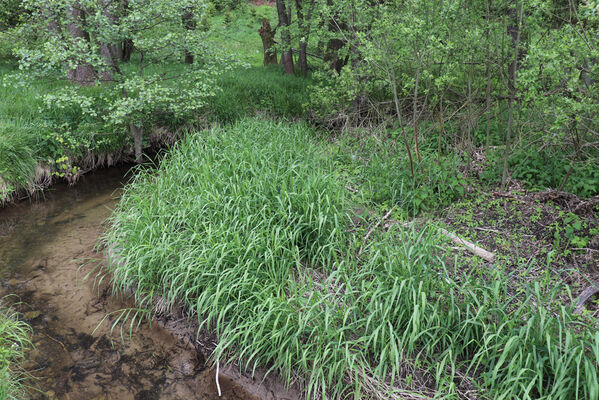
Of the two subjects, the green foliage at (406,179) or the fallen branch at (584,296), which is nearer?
the fallen branch at (584,296)

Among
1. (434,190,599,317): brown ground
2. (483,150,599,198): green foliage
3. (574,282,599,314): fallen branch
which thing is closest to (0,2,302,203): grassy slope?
(483,150,599,198): green foliage

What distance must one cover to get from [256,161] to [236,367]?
2.67 metres

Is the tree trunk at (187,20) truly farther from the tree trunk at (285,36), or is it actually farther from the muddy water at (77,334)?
the muddy water at (77,334)

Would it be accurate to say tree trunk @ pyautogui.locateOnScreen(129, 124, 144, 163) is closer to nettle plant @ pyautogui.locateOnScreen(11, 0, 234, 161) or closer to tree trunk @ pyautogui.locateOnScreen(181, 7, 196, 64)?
nettle plant @ pyautogui.locateOnScreen(11, 0, 234, 161)

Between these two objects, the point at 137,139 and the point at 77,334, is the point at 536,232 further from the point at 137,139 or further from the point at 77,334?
the point at 137,139

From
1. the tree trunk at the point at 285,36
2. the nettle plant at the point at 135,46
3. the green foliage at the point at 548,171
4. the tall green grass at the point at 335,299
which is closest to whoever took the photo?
the tall green grass at the point at 335,299

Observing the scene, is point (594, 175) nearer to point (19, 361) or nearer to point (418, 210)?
point (418, 210)

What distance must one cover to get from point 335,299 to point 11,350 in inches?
110

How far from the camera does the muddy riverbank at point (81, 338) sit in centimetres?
337

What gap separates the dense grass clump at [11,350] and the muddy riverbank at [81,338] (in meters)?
0.09

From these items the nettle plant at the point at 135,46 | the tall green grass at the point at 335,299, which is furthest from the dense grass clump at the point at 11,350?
the nettle plant at the point at 135,46

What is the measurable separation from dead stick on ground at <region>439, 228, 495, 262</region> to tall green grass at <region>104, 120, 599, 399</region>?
0.75 ft

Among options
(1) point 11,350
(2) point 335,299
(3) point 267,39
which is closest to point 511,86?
(2) point 335,299

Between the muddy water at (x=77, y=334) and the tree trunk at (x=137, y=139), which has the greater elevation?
the tree trunk at (x=137, y=139)
